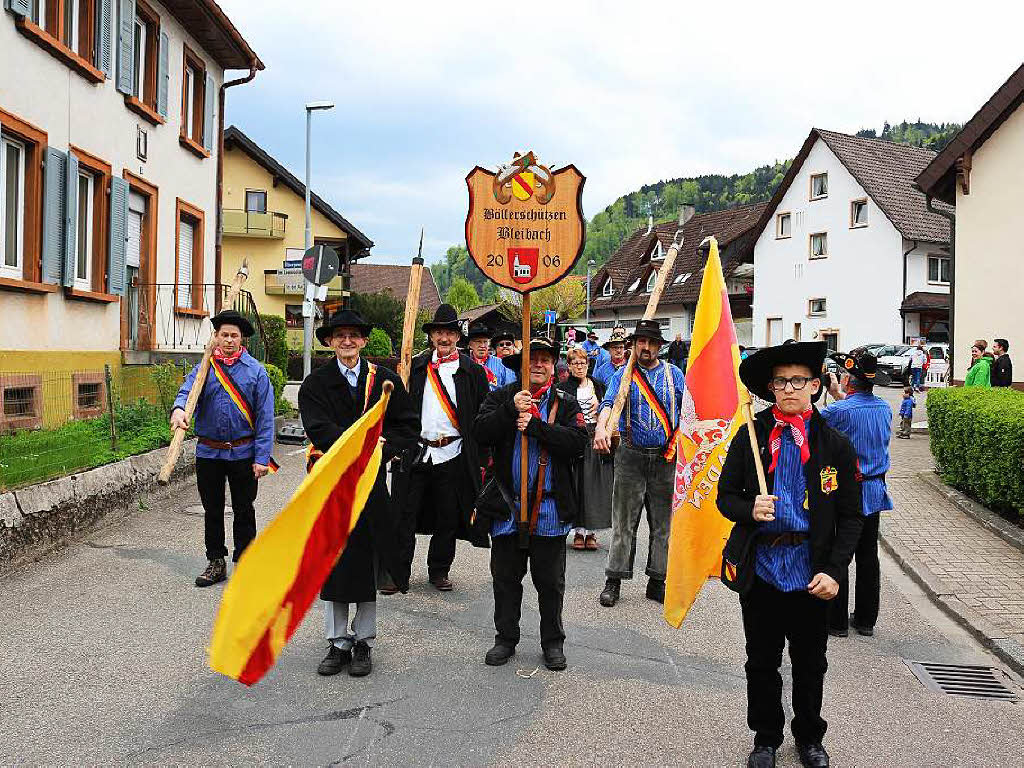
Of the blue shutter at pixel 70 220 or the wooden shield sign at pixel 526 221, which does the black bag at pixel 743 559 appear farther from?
the blue shutter at pixel 70 220

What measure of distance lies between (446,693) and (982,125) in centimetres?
1977

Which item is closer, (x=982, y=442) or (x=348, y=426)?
(x=348, y=426)

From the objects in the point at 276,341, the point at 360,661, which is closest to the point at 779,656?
the point at 360,661

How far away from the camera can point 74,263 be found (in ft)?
44.5

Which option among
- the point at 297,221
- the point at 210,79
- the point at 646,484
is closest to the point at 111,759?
the point at 646,484

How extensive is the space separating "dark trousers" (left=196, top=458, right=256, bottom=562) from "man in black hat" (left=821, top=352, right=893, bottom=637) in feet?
13.8

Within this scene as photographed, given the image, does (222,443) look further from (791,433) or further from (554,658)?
(791,433)

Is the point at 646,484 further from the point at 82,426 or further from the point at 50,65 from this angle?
the point at 50,65

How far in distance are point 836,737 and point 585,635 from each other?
1.94m

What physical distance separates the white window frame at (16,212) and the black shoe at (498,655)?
932 cm

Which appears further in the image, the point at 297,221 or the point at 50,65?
the point at 297,221

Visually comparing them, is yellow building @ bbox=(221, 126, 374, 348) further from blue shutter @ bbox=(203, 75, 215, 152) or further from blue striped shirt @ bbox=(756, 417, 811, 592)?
blue striped shirt @ bbox=(756, 417, 811, 592)

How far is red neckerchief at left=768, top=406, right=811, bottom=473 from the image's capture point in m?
4.24

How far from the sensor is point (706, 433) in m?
5.96
